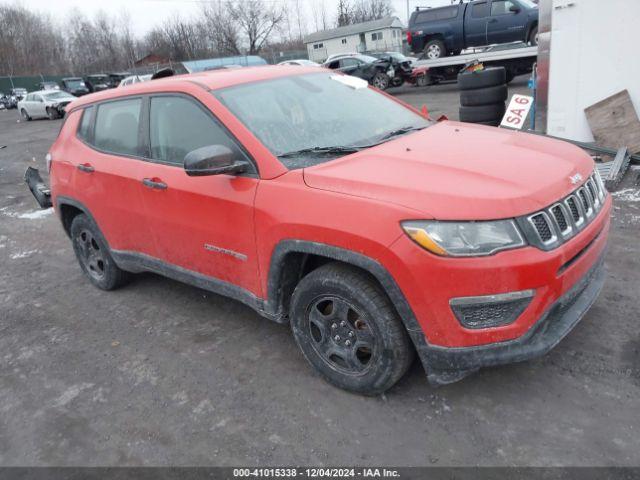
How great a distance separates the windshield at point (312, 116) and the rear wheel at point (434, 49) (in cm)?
1610

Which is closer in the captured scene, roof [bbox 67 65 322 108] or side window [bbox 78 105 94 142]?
roof [bbox 67 65 322 108]

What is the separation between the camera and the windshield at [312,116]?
3184mm

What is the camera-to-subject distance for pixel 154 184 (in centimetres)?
363

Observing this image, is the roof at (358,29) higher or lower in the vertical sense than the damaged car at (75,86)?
higher

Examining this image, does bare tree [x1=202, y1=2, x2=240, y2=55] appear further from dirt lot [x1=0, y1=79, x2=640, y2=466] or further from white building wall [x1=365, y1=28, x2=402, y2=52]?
dirt lot [x1=0, y1=79, x2=640, y2=466]

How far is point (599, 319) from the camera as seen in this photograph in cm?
347

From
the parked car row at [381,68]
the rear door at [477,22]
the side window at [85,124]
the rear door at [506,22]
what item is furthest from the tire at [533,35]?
the side window at [85,124]

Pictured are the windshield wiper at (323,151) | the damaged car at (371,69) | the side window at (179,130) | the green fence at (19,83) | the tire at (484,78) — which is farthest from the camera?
the green fence at (19,83)

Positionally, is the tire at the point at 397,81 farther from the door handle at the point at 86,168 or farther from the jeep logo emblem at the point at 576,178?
the jeep logo emblem at the point at 576,178

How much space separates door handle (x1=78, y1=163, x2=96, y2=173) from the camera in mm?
4255

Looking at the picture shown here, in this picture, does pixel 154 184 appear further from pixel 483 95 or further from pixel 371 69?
pixel 371 69

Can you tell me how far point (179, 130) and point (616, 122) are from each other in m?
6.21

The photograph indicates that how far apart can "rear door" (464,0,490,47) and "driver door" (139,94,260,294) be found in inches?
661

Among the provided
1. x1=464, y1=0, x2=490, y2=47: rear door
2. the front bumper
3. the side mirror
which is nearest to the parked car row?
x1=464, y1=0, x2=490, y2=47: rear door
